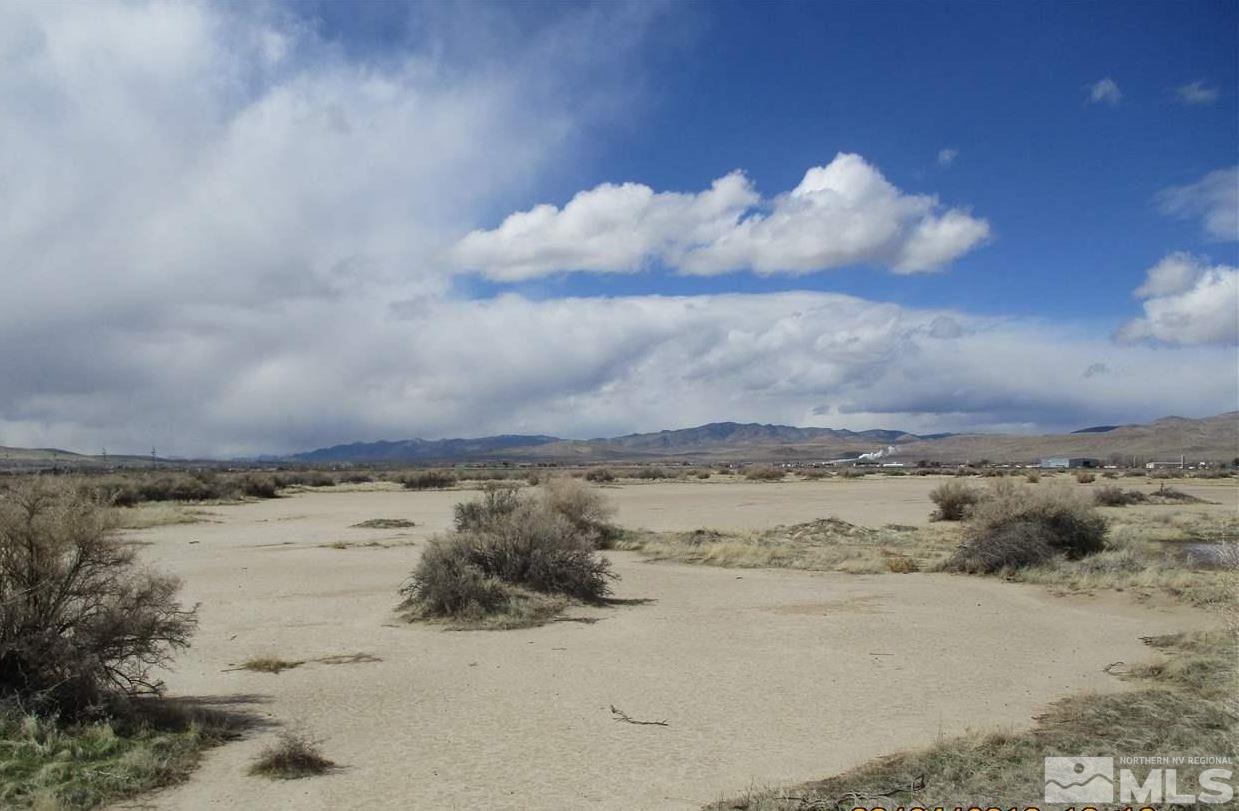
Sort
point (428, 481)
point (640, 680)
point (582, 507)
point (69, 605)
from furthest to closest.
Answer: point (428, 481), point (582, 507), point (640, 680), point (69, 605)

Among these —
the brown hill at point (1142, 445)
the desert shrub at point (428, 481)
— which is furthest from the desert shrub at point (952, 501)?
the brown hill at point (1142, 445)

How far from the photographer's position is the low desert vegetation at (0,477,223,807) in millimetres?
7590

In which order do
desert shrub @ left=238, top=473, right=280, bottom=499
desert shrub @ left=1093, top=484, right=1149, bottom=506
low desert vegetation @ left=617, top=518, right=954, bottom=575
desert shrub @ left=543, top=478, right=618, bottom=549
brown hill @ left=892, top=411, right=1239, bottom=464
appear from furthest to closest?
1. brown hill @ left=892, top=411, right=1239, bottom=464
2. desert shrub @ left=238, top=473, right=280, bottom=499
3. desert shrub @ left=1093, top=484, right=1149, bottom=506
4. desert shrub @ left=543, top=478, right=618, bottom=549
5. low desert vegetation @ left=617, top=518, right=954, bottom=575

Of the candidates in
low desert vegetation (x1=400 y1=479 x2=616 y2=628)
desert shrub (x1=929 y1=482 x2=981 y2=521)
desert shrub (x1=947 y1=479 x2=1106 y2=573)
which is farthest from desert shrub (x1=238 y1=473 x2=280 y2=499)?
desert shrub (x1=947 y1=479 x2=1106 y2=573)

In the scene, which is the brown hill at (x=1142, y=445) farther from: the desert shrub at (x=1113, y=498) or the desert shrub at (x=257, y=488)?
the desert shrub at (x=257, y=488)

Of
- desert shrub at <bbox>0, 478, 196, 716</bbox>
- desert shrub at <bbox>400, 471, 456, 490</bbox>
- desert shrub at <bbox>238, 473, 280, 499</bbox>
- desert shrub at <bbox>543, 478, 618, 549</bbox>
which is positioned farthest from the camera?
desert shrub at <bbox>400, 471, 456, 490</bbox>

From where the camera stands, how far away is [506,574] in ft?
58.1

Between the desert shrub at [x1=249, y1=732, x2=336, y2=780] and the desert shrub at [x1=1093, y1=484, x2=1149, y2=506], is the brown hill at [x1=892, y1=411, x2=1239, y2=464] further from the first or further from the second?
the desert shrub at [x1=249, y1=732, x2=336, y2=780]

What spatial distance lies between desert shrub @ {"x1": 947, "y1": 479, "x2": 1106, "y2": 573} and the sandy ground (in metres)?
1.36

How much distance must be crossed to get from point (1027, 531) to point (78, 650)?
65.0 ft

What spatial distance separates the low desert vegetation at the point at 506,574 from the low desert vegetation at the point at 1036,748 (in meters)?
8.53

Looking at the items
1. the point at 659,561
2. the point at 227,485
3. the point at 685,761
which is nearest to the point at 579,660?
the point at 685,761

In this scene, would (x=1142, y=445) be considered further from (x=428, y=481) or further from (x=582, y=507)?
(x=582, y=507)

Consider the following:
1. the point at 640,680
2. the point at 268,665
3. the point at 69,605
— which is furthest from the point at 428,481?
the point at 69,605
